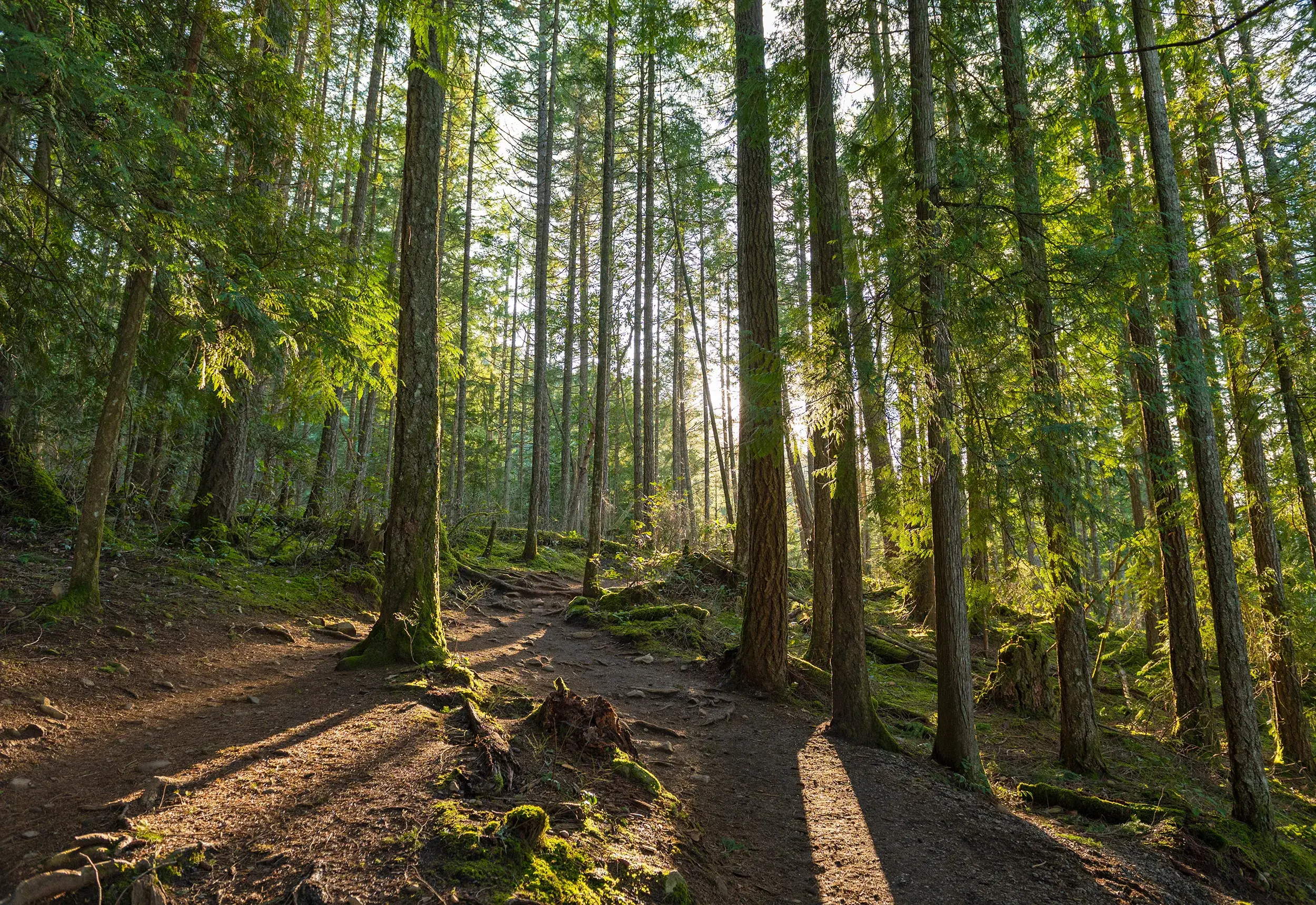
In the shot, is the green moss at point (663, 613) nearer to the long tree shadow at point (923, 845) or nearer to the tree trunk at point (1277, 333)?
the long tree shadow at point (923, 845)

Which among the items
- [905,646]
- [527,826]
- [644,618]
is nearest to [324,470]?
[644,618]

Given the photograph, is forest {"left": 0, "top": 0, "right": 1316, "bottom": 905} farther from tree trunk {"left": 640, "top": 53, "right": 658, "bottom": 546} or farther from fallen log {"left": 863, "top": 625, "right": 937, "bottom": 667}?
tree trunk {"left": 640, "top": 53, "right": 658, "bottom": 546}

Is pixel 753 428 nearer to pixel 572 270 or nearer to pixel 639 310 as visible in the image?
pixel 639 310

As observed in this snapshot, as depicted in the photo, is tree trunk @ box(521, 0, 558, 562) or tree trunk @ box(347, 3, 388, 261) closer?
tree trunk @ box(347, 3, 388, 261)

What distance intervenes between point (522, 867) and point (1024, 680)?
929cm

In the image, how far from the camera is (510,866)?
2902mm

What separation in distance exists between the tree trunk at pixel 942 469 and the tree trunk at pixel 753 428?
189cm

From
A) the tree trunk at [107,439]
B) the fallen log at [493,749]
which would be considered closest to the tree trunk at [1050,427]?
the fallen log at [493,749]

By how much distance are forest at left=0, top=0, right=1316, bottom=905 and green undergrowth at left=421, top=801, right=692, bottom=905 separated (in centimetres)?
2

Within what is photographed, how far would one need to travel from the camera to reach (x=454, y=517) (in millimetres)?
18672

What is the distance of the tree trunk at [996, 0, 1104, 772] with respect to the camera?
17.8 ft

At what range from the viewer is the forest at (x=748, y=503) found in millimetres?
3867

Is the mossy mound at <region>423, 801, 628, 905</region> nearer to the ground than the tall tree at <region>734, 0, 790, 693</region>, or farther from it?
nearer to the ground

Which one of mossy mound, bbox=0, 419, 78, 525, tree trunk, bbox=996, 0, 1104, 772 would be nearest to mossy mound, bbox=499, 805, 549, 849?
tree trunk, bbox=996, 0, 1104, 772
